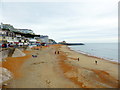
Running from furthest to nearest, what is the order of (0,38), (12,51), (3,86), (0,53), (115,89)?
1. (0,38)
2. (12,51)
3. (0,53)
4. (115,89)
5. (3,86)

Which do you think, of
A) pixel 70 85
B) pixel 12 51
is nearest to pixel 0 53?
pixel 12 51

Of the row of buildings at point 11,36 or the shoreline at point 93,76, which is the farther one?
the row of buildings at point 11,36

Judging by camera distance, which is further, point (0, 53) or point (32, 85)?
point (0, 53)

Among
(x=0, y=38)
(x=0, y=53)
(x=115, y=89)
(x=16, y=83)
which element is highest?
(x=0, y=38)

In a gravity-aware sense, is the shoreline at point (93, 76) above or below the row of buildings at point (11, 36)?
below

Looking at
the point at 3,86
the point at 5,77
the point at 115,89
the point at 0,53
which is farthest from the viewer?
the point at 0,53

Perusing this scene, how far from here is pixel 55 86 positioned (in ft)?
29.3

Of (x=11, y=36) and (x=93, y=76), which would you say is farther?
(x=11, y=36)

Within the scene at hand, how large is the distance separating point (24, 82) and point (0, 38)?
3868 centimetres

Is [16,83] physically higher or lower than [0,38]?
lower

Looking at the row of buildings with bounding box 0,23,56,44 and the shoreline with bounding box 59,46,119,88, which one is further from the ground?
the row of buildings with bounding box 0,23,56,44

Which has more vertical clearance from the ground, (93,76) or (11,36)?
(11,36)

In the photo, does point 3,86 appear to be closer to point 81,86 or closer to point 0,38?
point 81,86

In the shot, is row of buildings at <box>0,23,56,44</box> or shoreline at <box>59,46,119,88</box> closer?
shoreline at <box>59,46,119,88</box>
